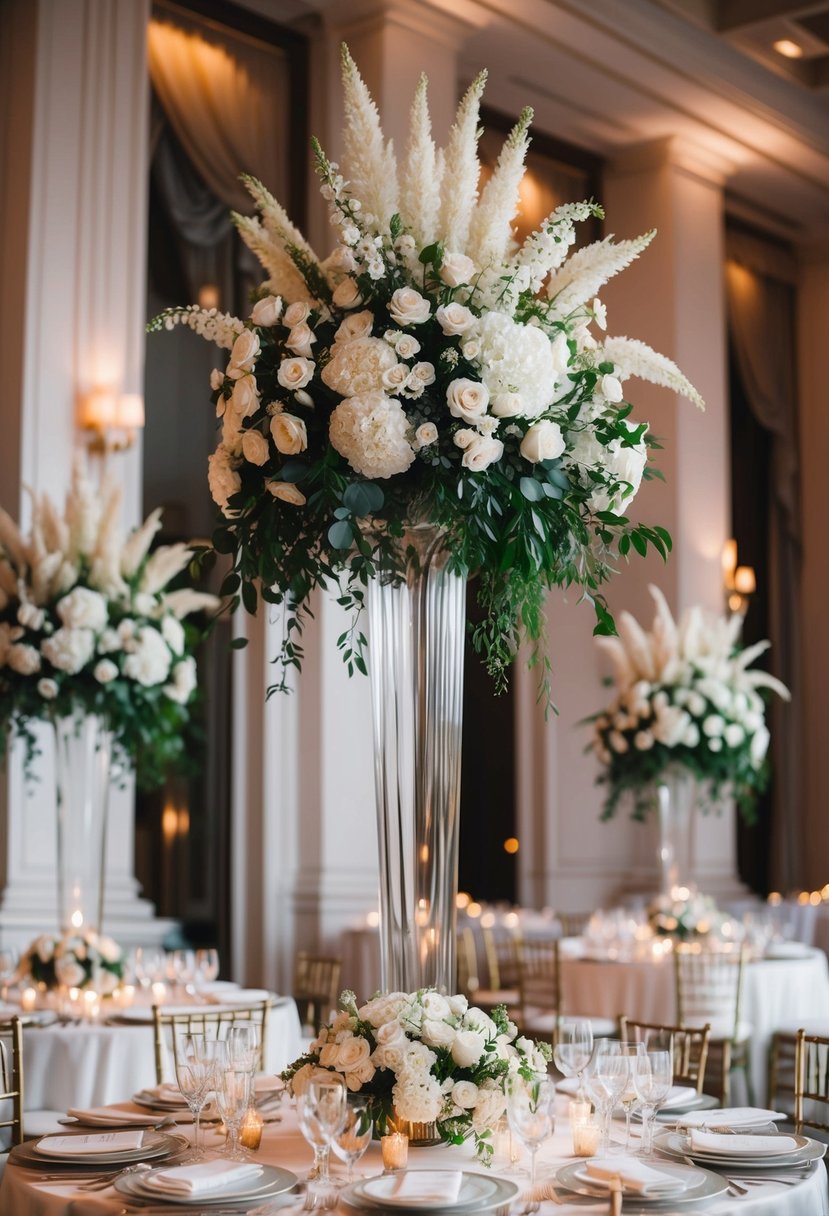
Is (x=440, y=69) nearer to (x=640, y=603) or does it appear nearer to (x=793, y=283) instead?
(x=640, y=603)

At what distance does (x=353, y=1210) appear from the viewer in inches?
96.0

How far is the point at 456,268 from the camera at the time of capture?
2.88 metres

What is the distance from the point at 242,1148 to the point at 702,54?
875 cm

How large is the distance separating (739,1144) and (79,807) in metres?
3.29

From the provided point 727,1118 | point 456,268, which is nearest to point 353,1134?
point 727,1118

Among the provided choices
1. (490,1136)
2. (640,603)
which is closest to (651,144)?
(640,603)

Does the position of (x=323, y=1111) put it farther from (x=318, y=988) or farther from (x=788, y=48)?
(x=788, y=48)

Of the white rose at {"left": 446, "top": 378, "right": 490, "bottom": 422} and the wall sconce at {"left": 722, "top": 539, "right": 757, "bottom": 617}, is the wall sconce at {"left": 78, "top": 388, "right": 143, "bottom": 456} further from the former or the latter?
the wall sconce at {"left": 722, "top": 539, "right": 757, "bottom": 617}

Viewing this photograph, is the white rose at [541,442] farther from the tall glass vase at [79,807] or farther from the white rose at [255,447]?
the tall glass vase at [79,807]

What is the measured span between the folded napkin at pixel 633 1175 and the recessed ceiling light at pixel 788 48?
898 cm

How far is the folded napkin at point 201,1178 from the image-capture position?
253 centimetres

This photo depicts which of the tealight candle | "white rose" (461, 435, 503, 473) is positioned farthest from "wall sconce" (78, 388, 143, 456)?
the tealight candle

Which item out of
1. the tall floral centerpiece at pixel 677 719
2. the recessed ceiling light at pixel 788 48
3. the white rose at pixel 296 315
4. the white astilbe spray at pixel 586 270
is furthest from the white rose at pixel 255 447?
the recessed ceiling light at pixel 788 48

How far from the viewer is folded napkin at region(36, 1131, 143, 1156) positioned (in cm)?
283
